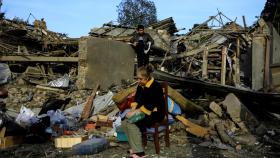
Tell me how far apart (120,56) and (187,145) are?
6727 mm

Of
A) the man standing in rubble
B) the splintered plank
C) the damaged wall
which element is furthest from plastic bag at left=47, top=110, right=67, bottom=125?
the man standing in rubble

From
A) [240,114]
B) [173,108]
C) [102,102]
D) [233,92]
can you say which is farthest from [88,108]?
[240,114]

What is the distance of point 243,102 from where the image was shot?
1092 centimetres

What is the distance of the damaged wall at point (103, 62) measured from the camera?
1352 centimetres

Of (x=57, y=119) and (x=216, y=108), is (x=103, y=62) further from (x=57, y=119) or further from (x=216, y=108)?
(x=216, y=108)

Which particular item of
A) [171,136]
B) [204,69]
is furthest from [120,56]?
[171,136]

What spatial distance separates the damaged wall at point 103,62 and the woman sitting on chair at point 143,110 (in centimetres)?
648

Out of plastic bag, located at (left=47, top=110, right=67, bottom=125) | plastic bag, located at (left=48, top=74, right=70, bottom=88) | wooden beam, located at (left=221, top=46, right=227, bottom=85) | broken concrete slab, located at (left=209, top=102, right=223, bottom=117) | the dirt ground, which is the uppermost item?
wooden beam, located at (left=221, top=46, right=227, bottom=85)

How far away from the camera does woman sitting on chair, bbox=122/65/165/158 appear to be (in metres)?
6.88

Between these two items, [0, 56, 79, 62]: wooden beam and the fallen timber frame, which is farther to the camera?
[0, 56, 79, 62]: wooden beam

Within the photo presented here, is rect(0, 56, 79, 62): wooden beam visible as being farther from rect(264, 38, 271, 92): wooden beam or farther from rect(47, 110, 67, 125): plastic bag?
rect(264, 38, 271, 92): wooden beam

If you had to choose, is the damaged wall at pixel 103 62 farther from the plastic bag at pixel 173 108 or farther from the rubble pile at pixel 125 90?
the plastic bag at pixel 173 108

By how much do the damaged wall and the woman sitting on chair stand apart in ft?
21.2

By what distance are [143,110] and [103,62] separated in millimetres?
7292
